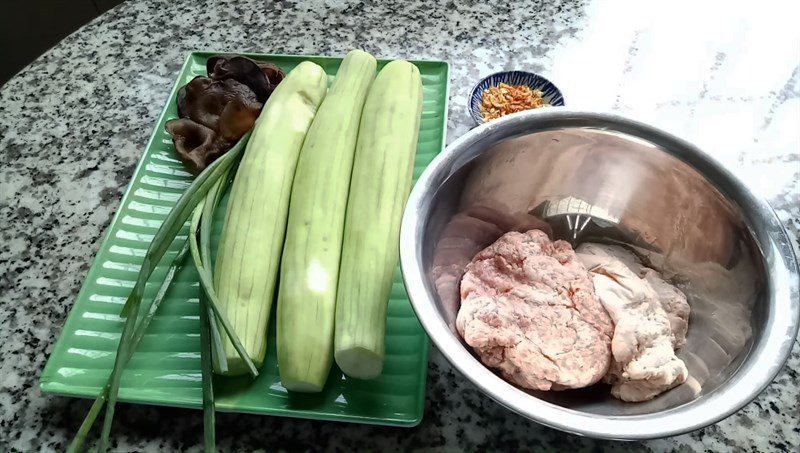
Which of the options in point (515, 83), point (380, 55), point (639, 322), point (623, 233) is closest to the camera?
point (639, 322)

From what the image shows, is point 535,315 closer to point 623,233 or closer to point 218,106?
point 623,233

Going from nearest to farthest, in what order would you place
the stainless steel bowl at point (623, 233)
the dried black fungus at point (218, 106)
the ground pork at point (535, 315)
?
the stainless steel bowl at point (623, 233)
the ground pork at point (535, 315)
the dried black fungus at point (218, 106)

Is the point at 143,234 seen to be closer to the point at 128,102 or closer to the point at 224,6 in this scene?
the point at 128,102

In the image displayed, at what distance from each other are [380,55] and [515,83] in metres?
0.34

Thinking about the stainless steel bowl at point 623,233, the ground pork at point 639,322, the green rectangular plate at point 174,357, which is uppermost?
the stainless steel bowl at point 623,233

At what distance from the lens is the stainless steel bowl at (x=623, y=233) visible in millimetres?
625

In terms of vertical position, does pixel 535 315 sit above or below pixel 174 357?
above

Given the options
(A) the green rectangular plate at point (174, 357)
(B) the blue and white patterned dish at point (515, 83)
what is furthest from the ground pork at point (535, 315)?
(B) the blue and white patterned dish at point (515, 83)

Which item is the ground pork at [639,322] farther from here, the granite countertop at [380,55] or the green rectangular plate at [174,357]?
the green rectangular plate at [174,357]

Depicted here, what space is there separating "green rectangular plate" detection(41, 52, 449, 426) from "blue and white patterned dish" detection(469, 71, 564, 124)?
45 centimetres

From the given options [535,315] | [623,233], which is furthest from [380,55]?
[535,315]

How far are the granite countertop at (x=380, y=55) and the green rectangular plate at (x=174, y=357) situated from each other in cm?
4

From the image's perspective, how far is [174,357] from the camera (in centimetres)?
85

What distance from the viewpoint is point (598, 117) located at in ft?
2.82
